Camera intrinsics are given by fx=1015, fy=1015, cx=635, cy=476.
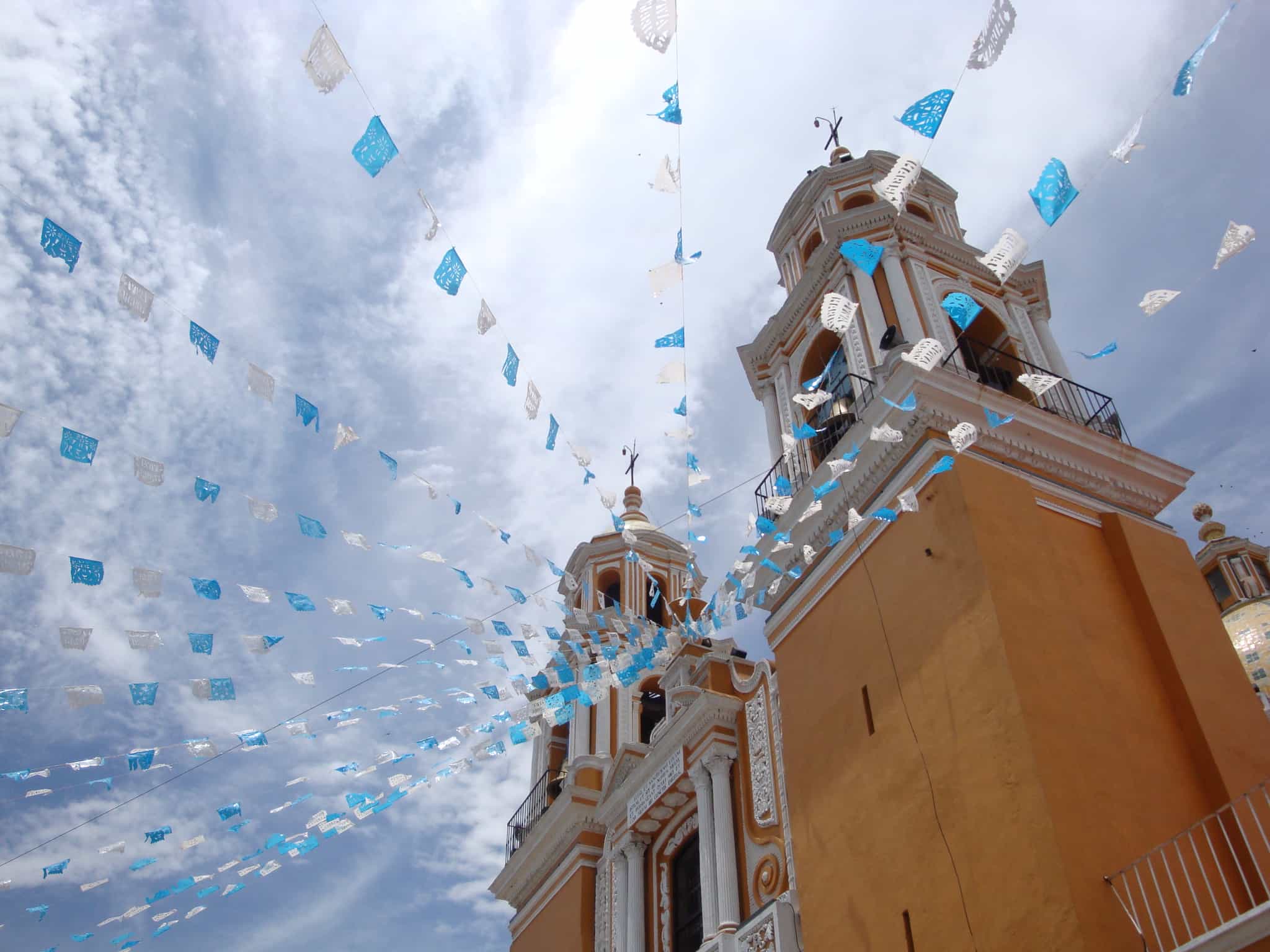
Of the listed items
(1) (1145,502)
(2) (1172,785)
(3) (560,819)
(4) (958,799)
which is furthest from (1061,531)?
(3) (560,819)

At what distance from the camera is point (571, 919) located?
13023 mm

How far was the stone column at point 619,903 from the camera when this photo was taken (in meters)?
11.8

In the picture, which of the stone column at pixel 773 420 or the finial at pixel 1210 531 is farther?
the finial at pixel 1210 531

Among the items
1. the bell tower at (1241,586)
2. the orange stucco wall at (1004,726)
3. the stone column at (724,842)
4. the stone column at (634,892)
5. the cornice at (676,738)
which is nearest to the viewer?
the orange stucco wall at (1004,726)

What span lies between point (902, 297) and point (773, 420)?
2427mm

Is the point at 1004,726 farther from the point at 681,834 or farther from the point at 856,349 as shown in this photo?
the point at 681,834

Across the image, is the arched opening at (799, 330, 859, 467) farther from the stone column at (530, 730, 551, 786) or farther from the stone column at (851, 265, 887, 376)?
the stone column at (530, 730, 551, 786)

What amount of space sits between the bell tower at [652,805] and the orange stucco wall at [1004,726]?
1337mm

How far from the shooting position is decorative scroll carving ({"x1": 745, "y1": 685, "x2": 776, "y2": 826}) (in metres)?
10.1

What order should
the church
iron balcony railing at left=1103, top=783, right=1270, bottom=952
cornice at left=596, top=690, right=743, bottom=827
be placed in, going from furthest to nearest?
cornice at left=596, top=690, right=743, bottom=827
the church
iron balcony railing at left=1103, top=783, right=1270, bottom=952

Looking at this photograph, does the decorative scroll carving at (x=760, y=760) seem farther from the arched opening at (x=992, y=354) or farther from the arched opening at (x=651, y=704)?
the arched opening at (x=651, y=704)

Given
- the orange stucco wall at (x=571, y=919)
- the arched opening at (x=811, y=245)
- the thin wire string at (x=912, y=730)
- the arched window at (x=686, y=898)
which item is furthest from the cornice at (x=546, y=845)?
the arched opening at (x=811, y=245)

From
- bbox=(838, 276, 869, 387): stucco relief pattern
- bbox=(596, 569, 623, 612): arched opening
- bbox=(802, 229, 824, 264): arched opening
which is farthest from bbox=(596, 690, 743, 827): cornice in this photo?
bbox=(802, 229, 824, 264): arched opening

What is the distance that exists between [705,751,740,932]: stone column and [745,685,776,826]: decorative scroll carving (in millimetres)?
365
